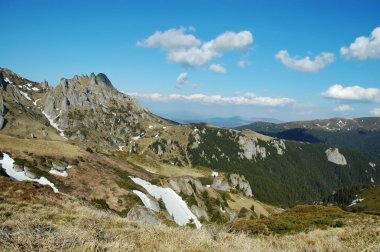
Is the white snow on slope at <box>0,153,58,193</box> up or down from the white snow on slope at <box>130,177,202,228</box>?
up

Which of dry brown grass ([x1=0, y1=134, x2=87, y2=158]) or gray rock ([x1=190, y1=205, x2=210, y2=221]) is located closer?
dry brown grass ([x1=0, y1=134, x2=87, y2=158])

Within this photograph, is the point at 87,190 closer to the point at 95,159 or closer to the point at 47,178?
the point at 47,178

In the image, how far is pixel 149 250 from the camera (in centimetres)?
717

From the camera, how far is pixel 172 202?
2970 inches

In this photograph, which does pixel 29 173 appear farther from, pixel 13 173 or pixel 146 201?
pixel 146 201

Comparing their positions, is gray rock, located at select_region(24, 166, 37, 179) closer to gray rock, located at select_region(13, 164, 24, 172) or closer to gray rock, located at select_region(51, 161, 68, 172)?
gray rock, located at select_region(13, 164, 24, 172)

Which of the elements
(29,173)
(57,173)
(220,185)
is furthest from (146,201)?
(220,185)

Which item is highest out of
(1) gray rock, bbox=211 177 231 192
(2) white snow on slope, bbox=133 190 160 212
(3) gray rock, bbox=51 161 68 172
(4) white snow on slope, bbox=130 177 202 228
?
(3) gray rock, bbox=51 161 68 172

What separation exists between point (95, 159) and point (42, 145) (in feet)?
32.4

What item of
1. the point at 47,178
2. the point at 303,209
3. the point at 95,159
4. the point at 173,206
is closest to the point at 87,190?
the point at 47,178

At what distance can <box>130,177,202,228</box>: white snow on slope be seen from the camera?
69.6 meters

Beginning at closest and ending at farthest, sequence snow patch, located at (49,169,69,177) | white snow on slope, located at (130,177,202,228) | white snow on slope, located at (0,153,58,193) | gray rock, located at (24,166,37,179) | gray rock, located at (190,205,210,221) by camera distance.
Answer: white snow on slope, located at (0,153,58,193) < gray rock, located at (24,166,37,179) < snow patch, located at (49,169,69,177) < white snow on slope, located at (130,177,202,228) < gray rock, located at (190,205,210,221)

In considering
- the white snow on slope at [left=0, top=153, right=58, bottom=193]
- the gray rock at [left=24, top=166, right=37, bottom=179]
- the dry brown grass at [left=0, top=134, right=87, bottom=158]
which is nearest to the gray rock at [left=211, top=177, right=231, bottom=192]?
the dry brown grass at [left=0, top=134, right=87, bottom=158]

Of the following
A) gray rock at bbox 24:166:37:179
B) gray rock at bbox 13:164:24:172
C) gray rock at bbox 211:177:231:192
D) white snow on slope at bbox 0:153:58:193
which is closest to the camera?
white snow on slope at bbox 0:153:58:193
